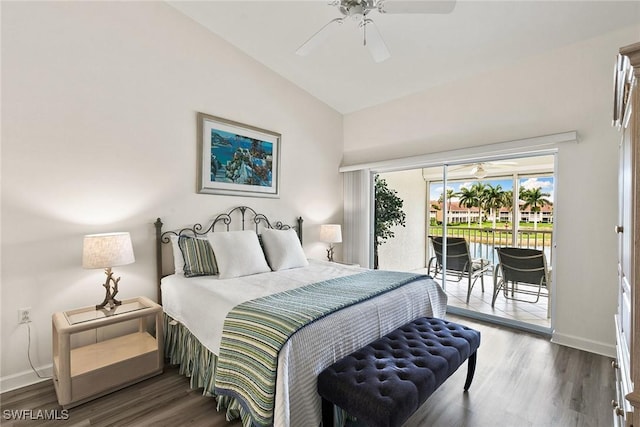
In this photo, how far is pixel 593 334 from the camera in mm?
2850

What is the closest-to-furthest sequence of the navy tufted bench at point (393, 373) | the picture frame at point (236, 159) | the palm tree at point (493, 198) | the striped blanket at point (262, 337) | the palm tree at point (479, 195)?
1. the navy tufted bench at point (393, 373)
2. the striped blanket at point (262, 337)
3. the picture frame at point (236, 159)
4. the palm tree at point (493, 198)
5. the palm tree at point (479, 195)

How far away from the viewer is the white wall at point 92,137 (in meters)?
2.29

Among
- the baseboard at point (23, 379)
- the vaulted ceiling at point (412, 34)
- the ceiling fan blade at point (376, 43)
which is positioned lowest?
the baseboard at point (23, 379)

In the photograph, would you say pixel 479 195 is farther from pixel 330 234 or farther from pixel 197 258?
pixel 197 258

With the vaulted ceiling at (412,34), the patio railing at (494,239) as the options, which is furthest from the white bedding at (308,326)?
the vaulted ceiling at (412,34)

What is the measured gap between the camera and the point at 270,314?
1763mm

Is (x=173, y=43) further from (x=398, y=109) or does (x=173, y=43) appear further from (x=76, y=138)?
(x=398, y=109)

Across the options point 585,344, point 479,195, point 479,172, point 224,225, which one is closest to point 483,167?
point 479,172

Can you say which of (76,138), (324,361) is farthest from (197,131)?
(324,361)

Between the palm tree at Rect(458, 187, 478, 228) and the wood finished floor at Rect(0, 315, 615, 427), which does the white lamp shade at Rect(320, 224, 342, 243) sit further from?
the wood finished floor at Rect(0, 315, 615, 427)

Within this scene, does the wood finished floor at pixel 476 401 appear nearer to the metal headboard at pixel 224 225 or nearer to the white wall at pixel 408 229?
A: the metal headboard at pixel 224 225

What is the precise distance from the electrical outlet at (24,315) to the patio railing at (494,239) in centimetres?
433

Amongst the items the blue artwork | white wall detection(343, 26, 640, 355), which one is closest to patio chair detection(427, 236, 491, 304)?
white wall detection(343, 26, 640, 355)

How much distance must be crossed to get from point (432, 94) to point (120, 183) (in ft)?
12.2
